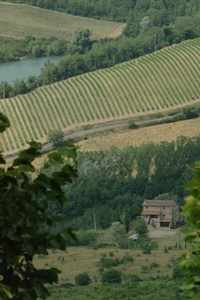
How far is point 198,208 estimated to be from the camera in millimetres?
11523

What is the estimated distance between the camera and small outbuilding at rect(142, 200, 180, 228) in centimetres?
4878

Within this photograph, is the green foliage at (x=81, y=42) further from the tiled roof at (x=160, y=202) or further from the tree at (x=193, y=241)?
the tree at (x=193, y=241)

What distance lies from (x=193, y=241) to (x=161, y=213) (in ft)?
→ 124

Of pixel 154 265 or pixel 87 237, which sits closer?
pixel 154 265

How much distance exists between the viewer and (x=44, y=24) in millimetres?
101250

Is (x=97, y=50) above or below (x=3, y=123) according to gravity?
below

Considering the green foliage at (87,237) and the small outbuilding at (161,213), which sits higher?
the green foliage at (87,237)

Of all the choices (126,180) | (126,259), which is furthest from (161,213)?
(126,259)

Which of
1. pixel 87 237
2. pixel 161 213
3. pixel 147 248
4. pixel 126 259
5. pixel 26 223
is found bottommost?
pixel 161 213

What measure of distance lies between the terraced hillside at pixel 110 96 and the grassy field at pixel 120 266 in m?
21.0

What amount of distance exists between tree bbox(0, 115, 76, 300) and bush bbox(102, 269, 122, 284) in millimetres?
27738

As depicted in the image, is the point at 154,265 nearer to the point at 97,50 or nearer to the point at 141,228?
the point at 141,228

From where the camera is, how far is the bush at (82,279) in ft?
117

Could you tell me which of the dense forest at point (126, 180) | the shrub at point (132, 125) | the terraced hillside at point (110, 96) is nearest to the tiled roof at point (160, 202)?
the dense forest at point (126, 180)
